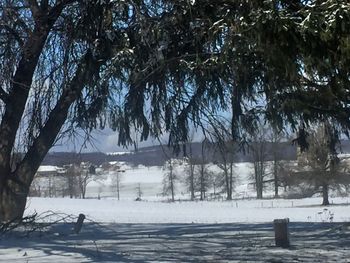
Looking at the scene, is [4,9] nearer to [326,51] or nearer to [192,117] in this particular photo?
[192,117]

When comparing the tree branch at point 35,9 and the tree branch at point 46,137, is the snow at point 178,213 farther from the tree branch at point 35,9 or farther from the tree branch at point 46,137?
the tree branch at point 35,9

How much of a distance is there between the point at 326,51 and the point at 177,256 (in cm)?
491

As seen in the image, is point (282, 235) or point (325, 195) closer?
point (282, 235)

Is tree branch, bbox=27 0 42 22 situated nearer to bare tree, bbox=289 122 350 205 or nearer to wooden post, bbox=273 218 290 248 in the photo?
wooden post, bbox=273 218 290 248

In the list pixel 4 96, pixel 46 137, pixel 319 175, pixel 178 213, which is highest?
pixel 4 96

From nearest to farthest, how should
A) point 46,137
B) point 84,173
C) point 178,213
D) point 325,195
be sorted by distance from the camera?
1. point 46,137
2. point 178,213
3. point 84,173
4. point 325,195

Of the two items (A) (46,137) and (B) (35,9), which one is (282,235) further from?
(B) (35,9)

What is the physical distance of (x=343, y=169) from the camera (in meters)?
57.1

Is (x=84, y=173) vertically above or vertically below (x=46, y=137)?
above

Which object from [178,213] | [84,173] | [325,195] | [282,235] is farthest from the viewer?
[325,195]

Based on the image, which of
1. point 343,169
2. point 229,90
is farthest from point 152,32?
point 343,169

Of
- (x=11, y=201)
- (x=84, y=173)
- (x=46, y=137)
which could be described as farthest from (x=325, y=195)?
(x=11, y=201)

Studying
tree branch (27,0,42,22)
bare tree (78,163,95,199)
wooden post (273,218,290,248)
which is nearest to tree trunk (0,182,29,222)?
tree branch (27,0,42,22)

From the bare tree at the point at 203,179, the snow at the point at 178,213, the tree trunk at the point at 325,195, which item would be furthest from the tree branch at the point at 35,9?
the bare tree at the point at 203,179
